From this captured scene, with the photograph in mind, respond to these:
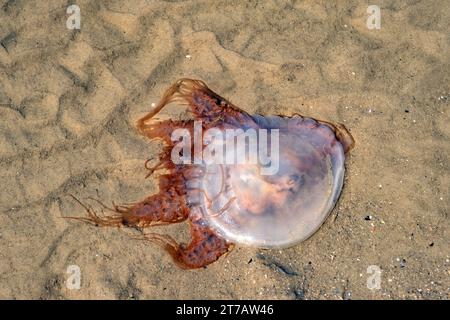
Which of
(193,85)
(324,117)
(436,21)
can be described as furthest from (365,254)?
(436,21)

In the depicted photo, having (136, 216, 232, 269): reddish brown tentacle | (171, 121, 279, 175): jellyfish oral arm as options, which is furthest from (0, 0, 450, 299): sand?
(171, 121, 279, 175): jellyfish oral arm

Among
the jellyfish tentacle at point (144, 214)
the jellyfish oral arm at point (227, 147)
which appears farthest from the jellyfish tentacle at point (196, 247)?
the jellyfish oral arm at point (227, 147)

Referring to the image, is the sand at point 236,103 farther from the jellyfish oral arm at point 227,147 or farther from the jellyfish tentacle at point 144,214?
the jellyfish oral arm at point 227,147

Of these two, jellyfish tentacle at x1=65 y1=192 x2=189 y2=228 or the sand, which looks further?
jellyfish tentacle at x1=65 y1=192 x2=189 y2=228

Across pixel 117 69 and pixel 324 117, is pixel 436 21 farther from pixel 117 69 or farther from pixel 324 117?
pixel 117 69

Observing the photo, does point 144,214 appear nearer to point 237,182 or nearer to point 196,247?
point 196,247

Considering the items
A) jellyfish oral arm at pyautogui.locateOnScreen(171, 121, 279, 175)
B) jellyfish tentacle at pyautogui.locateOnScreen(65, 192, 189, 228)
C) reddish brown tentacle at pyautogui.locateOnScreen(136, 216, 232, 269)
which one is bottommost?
reddish brown tentacle at pyautogui.locateOnScreen(136, 216, 232, 269)

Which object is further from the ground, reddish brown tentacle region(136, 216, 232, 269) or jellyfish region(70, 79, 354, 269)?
jellyfish region(70, 79, 354, 269)

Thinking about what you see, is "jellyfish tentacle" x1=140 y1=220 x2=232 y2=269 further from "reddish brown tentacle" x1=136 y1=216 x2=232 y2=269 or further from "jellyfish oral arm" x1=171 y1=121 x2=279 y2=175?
"jellyfish oral arm" x1=171 y1=121 x2=279 y2=175

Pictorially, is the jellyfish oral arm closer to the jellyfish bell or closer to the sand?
the jellyfish bell
